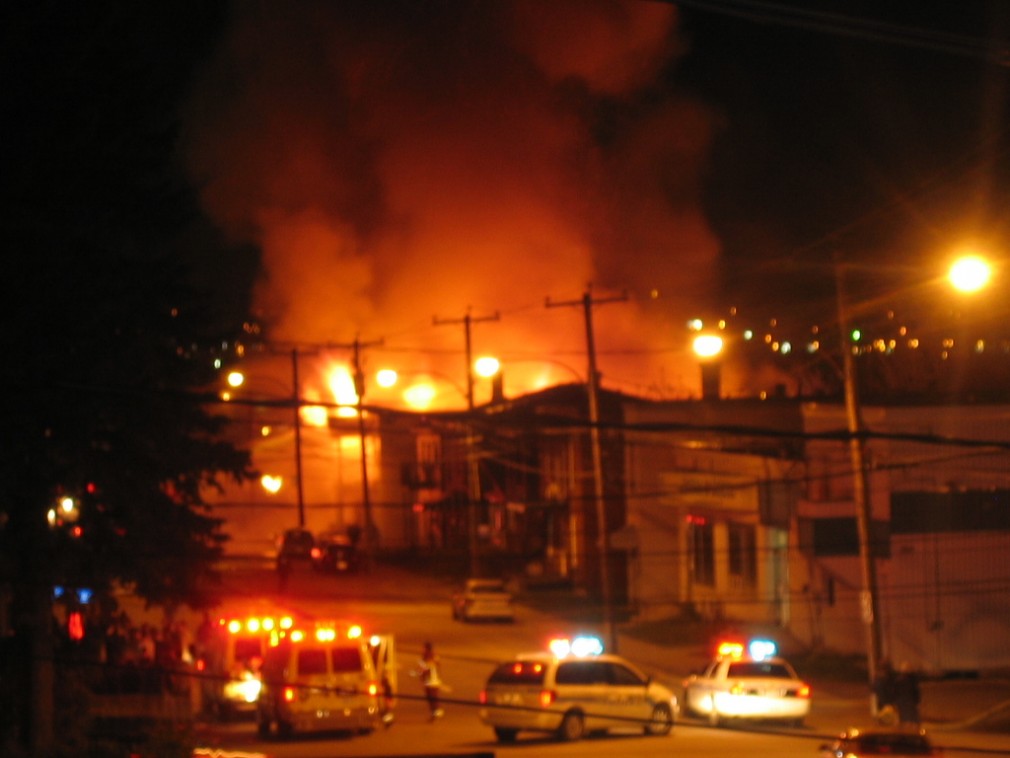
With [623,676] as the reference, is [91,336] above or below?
above

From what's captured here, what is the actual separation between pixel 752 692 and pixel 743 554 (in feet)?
42.6

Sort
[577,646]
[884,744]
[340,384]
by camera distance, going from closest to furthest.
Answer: [884,744] → [577,646] → [340,384]

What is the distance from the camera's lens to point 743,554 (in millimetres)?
36688

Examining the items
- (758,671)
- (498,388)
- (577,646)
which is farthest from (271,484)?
(758,671)

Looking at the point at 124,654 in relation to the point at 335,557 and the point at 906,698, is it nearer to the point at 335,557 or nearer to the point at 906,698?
the point at 906,698

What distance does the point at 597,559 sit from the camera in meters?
44.3

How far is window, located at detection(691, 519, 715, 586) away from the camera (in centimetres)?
3919

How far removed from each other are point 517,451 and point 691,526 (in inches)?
397

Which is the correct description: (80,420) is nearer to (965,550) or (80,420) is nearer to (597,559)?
(965,550)

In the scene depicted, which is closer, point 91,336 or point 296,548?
point 91,336

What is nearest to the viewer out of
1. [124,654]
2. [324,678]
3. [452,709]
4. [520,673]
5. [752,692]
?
[124,654]

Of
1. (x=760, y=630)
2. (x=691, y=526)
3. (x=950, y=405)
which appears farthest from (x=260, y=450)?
(x=950, y=405)

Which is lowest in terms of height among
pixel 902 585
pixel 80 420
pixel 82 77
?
pixel 902 585

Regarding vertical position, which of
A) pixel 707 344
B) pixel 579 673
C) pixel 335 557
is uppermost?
pixel 707 344
